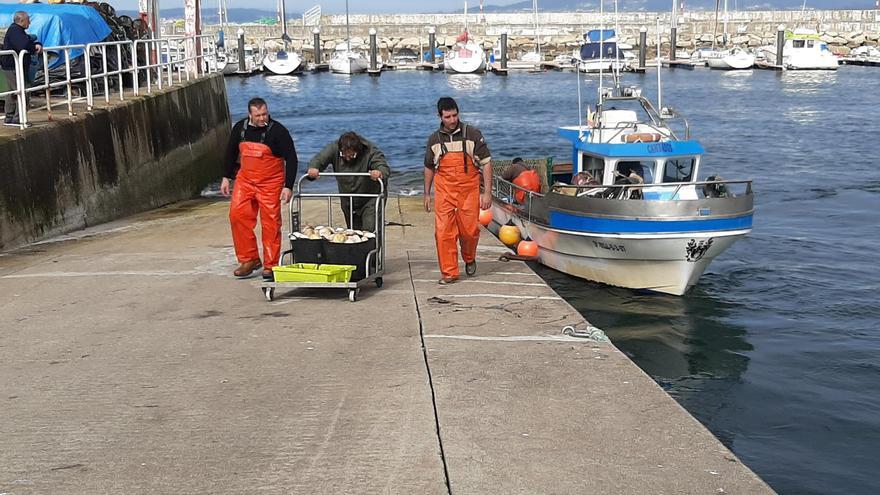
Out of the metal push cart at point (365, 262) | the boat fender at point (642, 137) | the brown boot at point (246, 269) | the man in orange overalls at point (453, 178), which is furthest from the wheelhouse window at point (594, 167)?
the brown boot at point (246, 269)

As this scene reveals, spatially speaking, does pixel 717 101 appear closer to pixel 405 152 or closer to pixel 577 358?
pixel 405 152

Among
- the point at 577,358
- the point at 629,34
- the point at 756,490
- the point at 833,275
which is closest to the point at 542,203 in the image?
the point at 833,275

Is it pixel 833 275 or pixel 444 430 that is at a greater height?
pixel 444 430

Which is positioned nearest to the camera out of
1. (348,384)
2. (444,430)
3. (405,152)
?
(444,430)

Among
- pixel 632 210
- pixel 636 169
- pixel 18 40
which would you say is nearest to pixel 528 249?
pixel 636 169

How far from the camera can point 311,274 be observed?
9391 millimetres

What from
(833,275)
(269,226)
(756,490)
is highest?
(269,226)

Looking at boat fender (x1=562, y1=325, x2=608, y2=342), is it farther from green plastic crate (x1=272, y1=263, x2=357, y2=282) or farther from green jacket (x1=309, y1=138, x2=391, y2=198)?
green jacket (x1=309, y1=138, x2=391, y2=198)

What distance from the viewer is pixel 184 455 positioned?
5578mm

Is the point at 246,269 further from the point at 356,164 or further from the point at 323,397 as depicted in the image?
the point at 323,397

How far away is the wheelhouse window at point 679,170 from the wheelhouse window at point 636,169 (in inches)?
8.1

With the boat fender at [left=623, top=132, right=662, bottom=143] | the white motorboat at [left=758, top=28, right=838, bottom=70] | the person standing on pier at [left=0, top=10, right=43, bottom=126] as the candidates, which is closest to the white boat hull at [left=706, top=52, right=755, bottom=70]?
the white motorboat at [left=758, top=28, right=838, bottom=70]

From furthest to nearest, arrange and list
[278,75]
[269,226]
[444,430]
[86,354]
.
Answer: [278,75] → [269,226] → [86,354] → [444,430]

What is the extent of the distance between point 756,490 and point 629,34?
316 feet
